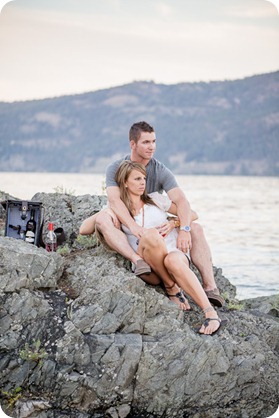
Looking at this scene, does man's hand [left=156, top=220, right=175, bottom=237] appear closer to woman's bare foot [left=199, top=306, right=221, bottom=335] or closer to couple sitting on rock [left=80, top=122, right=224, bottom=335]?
couple sitting on rock [left=80, top=122, right=224, bottom=335]

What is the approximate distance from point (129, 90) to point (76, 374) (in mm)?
72759

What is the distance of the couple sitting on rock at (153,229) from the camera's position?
19.9ft

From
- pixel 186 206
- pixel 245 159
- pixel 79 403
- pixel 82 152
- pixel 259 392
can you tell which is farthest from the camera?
pixel 245 159

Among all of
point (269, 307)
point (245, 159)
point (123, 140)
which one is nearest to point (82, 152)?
point (123, 140)

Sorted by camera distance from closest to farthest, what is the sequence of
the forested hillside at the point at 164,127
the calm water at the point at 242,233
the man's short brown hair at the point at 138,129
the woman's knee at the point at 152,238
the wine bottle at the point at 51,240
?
the woman's knee at the point at 152,238 < the man's short brown hair at the point at 138,129 < the wine bottle at the point at 51,240 < the calm water at the point at 242,233 < the forested hillside at the point at 164,127

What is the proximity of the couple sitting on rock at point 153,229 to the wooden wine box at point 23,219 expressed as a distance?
1.74ft

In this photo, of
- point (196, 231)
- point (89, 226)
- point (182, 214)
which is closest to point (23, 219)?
point (89, 226)

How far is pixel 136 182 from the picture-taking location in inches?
253

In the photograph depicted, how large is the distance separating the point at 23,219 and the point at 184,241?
5.40 ft

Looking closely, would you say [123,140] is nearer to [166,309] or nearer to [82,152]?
[82,152]

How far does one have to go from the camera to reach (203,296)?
6.11 meters

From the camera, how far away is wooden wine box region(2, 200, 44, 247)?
7.00 m

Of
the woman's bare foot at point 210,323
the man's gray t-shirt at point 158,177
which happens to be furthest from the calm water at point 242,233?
the woman's bare foot at point 210,323

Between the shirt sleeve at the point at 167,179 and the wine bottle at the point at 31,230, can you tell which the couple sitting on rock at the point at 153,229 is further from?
the wine bottle at the point at 31,230
